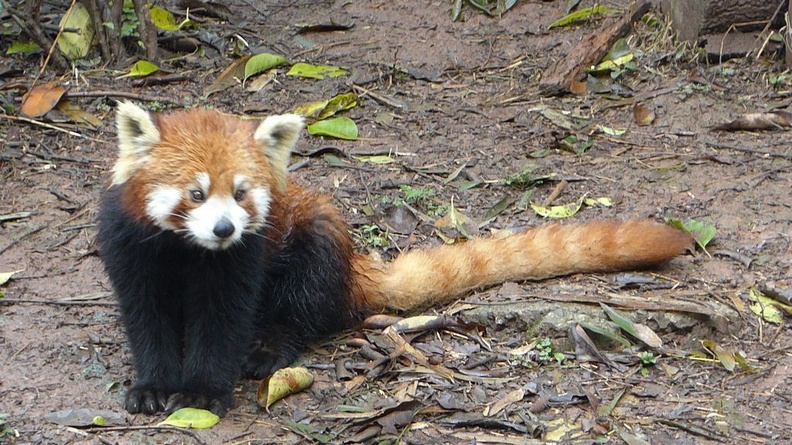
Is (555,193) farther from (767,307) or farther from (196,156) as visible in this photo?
(196,156)

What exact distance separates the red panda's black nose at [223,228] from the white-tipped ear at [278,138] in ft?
1.39

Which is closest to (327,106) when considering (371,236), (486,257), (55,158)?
(371,236)

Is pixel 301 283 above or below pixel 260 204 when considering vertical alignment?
below

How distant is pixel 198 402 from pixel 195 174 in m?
0.85

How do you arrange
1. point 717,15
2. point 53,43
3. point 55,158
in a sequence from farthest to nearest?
point 53,43, point 717,15, point 55,158

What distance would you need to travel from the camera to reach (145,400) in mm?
3439

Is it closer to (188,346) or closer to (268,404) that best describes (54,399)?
(188,346)

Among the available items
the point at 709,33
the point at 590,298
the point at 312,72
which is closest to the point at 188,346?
the point at 590,298

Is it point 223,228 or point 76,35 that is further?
point 76,35

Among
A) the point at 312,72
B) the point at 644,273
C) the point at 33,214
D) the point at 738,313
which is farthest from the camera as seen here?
the point at 312,72

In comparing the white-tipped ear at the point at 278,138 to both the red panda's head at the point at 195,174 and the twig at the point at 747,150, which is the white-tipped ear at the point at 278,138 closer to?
the red panda's head at the point at 195,174

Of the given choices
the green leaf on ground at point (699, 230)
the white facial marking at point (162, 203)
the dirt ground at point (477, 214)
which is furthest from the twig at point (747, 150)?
the white facial marking at point (162, 203)

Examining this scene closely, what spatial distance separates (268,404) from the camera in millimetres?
3521

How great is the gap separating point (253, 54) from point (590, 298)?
367cm
